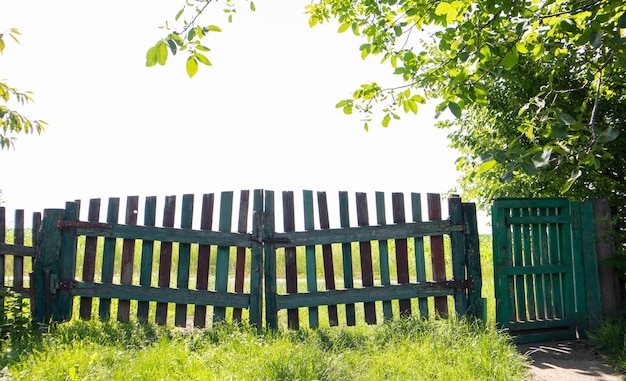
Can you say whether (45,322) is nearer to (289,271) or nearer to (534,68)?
(289,271)

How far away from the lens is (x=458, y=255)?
695 cm

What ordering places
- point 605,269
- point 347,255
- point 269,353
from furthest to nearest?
1. point 605,269
2. point 347,255
3. point 269,353

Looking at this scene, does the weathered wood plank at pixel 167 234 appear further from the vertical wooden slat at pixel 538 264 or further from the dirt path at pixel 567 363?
the vertical wooden slat at pixel 538 264

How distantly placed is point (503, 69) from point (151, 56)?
7.50 feet

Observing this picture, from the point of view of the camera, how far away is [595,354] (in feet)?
21.2

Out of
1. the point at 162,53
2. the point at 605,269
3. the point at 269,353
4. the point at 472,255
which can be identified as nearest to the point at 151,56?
the point at 162,53

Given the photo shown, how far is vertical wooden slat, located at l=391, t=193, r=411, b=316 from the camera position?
270 inches

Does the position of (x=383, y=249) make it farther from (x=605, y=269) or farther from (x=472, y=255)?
(x=605, y=269)

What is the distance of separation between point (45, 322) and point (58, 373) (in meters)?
2.41

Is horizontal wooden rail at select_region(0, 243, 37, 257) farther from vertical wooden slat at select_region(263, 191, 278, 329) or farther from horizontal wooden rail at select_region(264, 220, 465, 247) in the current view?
horizontal wooden rail at select_region(264, 220, 465, 247)

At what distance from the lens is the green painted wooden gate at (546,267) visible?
22.9ft

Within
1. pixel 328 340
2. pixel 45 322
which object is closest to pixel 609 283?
pixel 328 340

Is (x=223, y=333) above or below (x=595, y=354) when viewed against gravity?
above

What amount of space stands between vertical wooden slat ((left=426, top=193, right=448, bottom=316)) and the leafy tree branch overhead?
1.19 m
